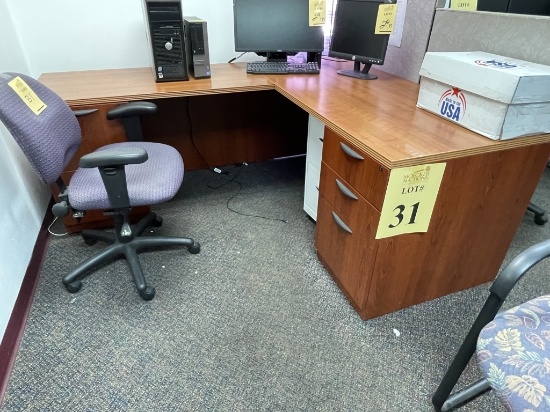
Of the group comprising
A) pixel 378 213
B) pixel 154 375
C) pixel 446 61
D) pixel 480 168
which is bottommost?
pixel 154 375

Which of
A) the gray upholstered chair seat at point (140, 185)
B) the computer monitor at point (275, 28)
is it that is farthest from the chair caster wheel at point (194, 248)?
the computer monitor at point (275, 28)

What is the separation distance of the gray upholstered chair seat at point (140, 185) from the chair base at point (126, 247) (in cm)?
18

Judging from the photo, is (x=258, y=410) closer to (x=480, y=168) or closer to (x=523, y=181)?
(x=480, y=168)

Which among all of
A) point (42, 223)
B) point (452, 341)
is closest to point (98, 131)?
point (42, 223)

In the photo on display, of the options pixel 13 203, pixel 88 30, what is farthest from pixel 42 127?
pixel 88 30

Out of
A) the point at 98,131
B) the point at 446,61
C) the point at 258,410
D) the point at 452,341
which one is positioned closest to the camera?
the point at 258,410

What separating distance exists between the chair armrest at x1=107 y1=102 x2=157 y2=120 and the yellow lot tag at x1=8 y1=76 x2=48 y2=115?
307mm

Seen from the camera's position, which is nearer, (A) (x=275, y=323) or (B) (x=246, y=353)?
(B) (x=246, y=353)

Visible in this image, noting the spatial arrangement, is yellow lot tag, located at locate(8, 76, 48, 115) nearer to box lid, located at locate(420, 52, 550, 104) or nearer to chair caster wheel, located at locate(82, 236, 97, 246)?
chair caster wheel, located at locate(82, 236, 97, 246)

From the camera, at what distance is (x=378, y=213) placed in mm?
1106

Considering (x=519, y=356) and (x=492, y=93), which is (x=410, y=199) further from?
(x=519, y=356)

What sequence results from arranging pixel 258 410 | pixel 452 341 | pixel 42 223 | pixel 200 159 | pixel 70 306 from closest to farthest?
1. pixel 258 410
2. pixel 452 341
3. pixel 70 306
4. pixel 42 223
5. pixel 200 159

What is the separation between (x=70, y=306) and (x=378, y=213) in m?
1.25

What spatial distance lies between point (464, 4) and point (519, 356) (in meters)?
1.43
